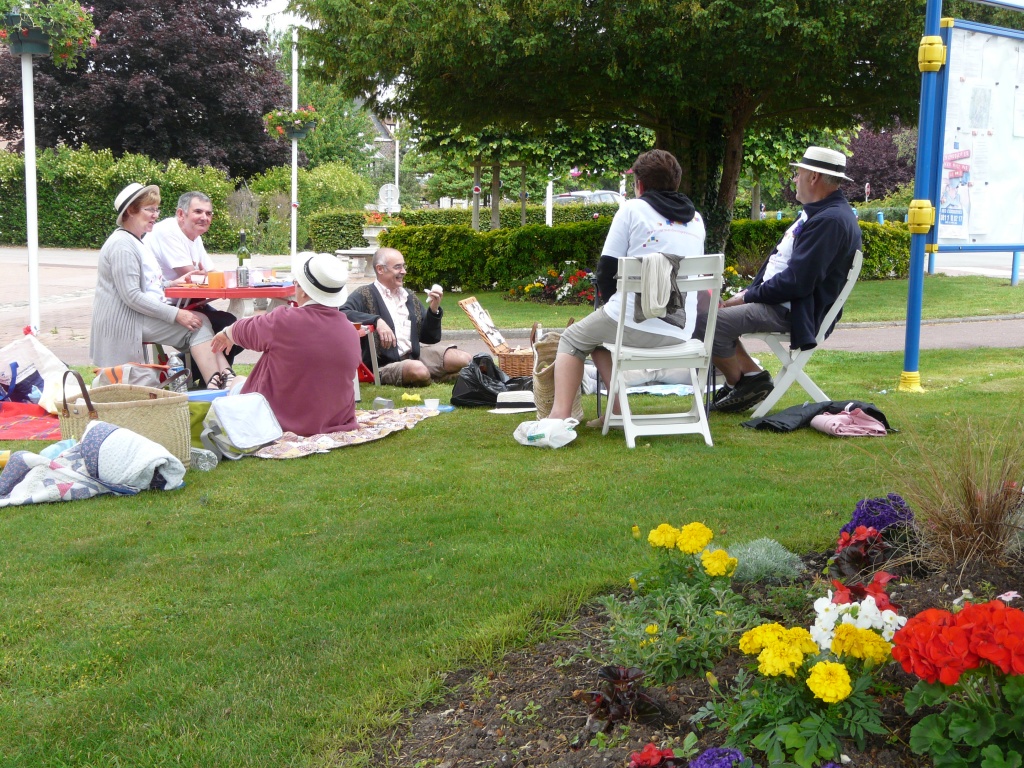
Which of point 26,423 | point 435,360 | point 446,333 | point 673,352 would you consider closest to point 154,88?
point 446,333

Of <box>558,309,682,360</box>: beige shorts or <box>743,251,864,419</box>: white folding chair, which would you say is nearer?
<box>558,309,682,360</box>: beige shorts

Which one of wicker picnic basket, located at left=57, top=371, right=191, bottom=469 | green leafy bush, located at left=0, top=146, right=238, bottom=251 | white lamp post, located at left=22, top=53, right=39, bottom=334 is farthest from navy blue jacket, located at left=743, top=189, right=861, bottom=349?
green leafy bush, located at left=0, top=146, right=238, bottom=251

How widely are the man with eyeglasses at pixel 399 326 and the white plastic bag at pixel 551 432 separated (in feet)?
8.09

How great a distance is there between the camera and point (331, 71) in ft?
54.0

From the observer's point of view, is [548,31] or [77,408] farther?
[548,31]

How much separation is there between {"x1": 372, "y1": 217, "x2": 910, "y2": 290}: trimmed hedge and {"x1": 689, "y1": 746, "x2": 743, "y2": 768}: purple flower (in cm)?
1694

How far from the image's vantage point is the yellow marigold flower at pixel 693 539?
9.57 ft

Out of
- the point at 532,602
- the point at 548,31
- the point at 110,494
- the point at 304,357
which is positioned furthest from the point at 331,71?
the point at 532,602

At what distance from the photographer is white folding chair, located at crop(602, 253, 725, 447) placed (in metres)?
5.72

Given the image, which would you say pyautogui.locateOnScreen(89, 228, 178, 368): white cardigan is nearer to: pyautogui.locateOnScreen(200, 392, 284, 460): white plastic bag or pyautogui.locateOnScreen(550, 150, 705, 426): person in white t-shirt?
pyautogui.locateOnScreen(200, 392, 284, 460): white plastic bag

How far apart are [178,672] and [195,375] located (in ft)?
18.2

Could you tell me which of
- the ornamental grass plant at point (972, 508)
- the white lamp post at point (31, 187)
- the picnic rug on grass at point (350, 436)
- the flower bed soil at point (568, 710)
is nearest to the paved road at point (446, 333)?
the white lamp post at point (31, 187)

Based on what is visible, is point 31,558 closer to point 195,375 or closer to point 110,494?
point 110,494

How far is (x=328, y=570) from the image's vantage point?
3.88 metres
